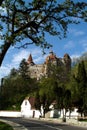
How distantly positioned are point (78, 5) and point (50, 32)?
195cm

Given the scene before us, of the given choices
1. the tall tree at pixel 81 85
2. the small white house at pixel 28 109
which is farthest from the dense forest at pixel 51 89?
the small white house at pixel 28 109

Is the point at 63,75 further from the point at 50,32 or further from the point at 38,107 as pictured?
the point at 50,32

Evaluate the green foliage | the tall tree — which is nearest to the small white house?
the green foliage

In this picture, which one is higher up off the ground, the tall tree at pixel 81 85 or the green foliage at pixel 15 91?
the green foliage at pixel 15 91

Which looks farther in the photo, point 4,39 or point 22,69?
point 22,69

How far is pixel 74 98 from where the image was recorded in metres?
64.6

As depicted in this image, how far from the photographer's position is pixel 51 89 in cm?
9694

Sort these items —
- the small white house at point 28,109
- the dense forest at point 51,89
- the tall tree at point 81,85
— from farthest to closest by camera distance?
1. the small white house at point 28,109
2. the dense forest at point 51,89
3. the tall tree at point 81,85

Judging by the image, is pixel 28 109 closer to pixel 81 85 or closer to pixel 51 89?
pixel 51 89

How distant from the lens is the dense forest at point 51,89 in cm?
6406

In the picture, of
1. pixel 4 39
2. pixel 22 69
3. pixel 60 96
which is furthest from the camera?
pixel 22 69

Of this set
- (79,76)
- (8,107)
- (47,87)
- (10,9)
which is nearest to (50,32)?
(10,9)

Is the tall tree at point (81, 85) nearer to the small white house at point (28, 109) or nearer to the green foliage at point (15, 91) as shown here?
the small white house at point (28, 109)

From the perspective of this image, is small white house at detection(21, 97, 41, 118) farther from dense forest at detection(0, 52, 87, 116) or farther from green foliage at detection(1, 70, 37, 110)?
green foliage at detection(1, 70, 37, 110)
